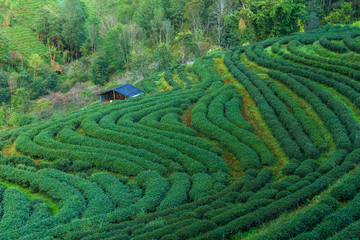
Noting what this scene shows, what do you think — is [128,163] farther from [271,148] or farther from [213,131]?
[271,148]

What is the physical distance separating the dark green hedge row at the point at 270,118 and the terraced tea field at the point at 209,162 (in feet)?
0.34

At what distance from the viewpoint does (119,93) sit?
43.4 metres

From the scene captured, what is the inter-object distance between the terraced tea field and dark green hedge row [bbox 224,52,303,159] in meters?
0.10

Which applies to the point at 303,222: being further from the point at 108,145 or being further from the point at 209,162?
the point at 108,145

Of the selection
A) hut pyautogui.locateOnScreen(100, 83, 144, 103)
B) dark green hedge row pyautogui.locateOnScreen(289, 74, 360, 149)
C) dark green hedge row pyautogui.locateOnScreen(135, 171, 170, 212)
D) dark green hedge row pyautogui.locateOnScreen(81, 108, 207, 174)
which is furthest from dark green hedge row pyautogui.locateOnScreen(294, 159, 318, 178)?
hut pyautogui.locateOnScreen(100, 83, 144, 103)

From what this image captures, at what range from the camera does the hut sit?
4306cm

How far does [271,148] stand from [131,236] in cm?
1381

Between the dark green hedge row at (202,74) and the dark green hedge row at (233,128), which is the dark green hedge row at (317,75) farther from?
the dark green hedge row at (233,128)

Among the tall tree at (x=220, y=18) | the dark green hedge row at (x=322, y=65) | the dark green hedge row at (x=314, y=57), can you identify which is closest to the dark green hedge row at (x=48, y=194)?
the dark green hedge row at (x=322, y=65)

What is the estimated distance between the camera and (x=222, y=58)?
4903 centimetres

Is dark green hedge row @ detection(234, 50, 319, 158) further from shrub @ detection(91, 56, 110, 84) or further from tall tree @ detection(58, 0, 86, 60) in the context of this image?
tall tree @ detection(58, 0, 86, 60)

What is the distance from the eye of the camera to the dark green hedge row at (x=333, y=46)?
3743 cm

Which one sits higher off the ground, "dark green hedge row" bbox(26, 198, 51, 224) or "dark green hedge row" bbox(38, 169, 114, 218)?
"dark green hedge row" bbox(38, 169, 114, 218)

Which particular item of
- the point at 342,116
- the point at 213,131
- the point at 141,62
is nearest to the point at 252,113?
the point at 213,131
